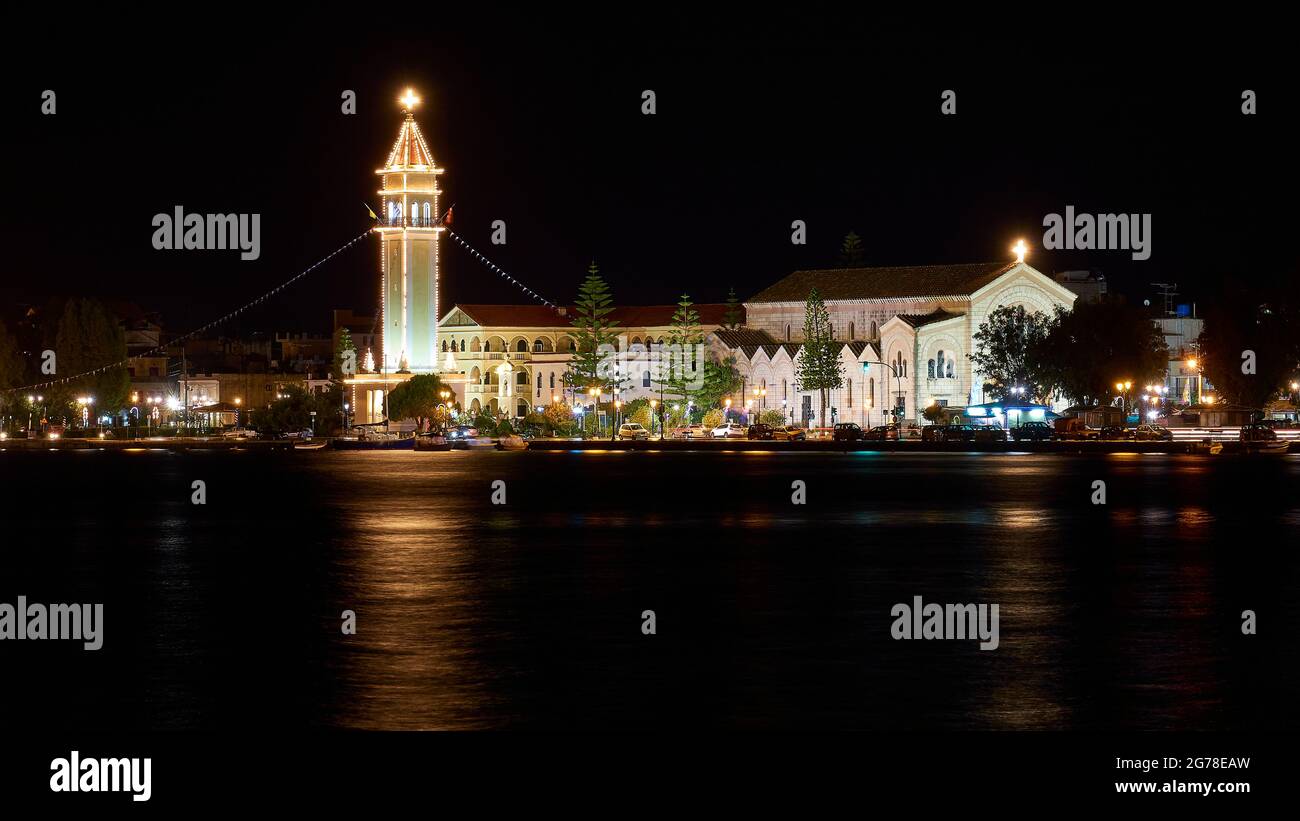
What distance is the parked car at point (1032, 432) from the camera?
368 feet

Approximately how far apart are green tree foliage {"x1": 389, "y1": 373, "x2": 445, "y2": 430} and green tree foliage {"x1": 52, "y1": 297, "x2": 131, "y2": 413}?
2119 centimetres

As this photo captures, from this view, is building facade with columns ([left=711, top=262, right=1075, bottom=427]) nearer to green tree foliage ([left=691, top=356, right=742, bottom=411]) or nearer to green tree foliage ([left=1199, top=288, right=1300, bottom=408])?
green tree foliage ([left=691, top=356, right=742, bottom=411])

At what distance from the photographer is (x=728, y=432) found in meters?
133

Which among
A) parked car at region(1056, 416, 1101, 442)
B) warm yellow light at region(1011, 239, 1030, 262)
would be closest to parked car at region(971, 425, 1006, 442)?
parked car at region(1056, 416, 1101, 442)

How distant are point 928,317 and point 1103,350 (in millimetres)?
23783

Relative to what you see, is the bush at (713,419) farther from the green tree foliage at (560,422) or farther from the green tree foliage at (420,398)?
the green tree foliage at (420,398)

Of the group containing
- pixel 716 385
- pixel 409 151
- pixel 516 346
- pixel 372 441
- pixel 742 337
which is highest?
pixel 409 151

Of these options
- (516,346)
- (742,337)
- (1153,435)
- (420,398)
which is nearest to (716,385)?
(742,337)

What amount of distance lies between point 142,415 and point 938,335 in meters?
93.3

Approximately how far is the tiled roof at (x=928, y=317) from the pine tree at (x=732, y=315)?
21195 mm

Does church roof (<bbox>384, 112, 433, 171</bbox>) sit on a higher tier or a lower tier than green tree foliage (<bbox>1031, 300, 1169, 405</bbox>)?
higher

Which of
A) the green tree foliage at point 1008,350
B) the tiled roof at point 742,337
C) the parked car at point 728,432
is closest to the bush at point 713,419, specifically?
the parked car at point 728,432

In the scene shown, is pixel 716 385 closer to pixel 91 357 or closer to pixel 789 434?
pixel 789 434

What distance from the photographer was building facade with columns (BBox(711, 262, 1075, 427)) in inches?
5428
